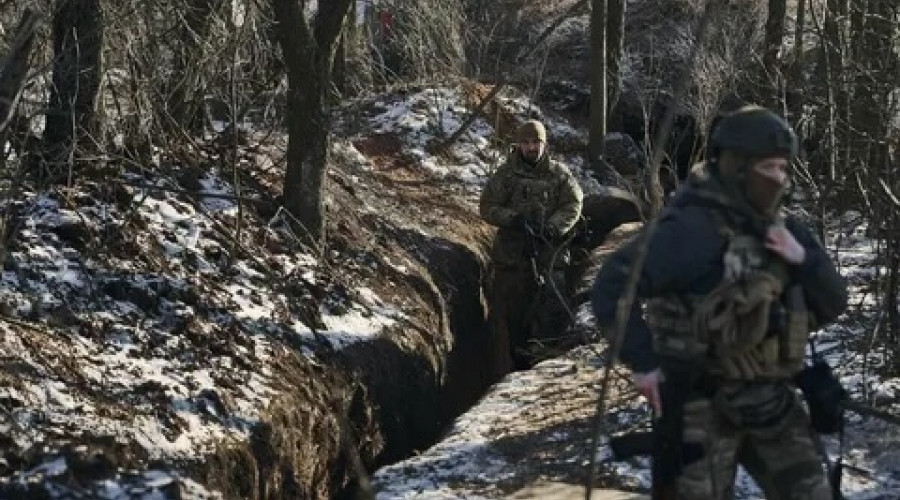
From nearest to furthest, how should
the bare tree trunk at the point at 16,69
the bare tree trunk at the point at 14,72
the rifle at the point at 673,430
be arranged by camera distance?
the rifle at the point at 673,430, the bare tree trunk at the point at 14,72, the bare tree trunk at the point at 16,69

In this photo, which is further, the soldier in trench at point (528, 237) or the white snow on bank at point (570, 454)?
the soldier in trench at point (528, 237)

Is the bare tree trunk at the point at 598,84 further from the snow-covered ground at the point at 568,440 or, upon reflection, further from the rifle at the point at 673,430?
the rifle at the point at 673,430

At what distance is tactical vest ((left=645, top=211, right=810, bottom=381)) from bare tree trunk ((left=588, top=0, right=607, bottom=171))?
13.5 metres

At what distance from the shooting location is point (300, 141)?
9.67m

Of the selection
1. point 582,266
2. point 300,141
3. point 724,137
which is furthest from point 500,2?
point 724,137

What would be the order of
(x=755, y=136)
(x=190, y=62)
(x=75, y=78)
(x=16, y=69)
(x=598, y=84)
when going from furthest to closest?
(x=598, y=84) < (x=190, y=62) < (x=75, y=78) < (x=16, y=69) < (x=755, y=136)

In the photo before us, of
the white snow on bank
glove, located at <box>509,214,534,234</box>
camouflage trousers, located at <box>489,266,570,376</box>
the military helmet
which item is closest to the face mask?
glove, located at <box>509,214,534,234</box>

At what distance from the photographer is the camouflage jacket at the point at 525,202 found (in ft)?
34.8

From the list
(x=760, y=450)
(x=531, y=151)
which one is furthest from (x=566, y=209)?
(x=760, y=450)

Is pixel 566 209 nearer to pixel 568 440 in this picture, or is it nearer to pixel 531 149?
pixel 531 149

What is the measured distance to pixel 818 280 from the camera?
14.0ft

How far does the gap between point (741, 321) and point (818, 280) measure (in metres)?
0.31

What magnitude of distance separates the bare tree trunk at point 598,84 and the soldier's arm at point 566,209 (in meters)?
7.15

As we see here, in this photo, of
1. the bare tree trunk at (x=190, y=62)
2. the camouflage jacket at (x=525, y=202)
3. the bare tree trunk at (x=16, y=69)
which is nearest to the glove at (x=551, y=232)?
the camouflage jacket at (x=525, y=202)
